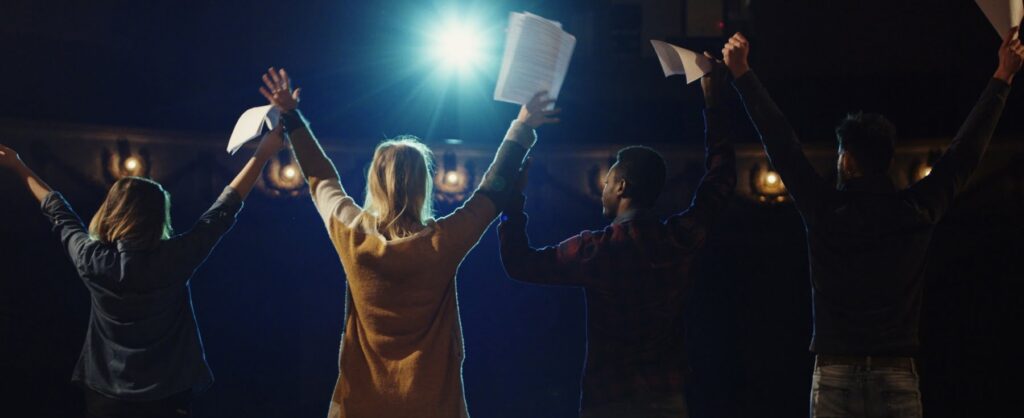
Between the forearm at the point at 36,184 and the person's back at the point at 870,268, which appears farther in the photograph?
the forearm at the point at 36,184

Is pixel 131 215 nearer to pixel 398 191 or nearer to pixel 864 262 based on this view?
pixel 398 191

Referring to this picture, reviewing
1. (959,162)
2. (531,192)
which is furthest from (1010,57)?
(531,192)

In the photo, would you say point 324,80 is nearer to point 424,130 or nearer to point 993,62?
point 424,130

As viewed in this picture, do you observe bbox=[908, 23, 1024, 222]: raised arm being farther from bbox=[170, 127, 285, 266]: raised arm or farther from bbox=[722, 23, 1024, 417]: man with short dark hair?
bbox=[170, 127, 285, 266]: raised arm

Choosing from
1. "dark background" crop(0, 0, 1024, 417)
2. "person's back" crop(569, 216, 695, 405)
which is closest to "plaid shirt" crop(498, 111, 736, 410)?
"person's back" crop(569, 216, 695, 405)

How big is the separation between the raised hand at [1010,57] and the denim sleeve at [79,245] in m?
2.57

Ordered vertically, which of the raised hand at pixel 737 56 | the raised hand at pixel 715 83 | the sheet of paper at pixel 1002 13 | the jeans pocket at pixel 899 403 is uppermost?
the sheet of paper at pixel 1002 13

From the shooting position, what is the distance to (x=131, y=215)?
2.28m

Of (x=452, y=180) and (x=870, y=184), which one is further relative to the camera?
(x=452, y=180)

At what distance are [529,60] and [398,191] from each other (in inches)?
20.7

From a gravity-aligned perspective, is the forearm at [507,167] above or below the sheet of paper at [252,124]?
below

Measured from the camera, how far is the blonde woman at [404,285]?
6.04 feet

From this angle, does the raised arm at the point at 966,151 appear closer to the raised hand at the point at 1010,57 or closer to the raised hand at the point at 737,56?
the raised hand at the point at 1010,57

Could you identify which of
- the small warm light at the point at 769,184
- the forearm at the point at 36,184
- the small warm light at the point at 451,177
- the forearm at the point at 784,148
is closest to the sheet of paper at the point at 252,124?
the forearm at the point at 36,184
